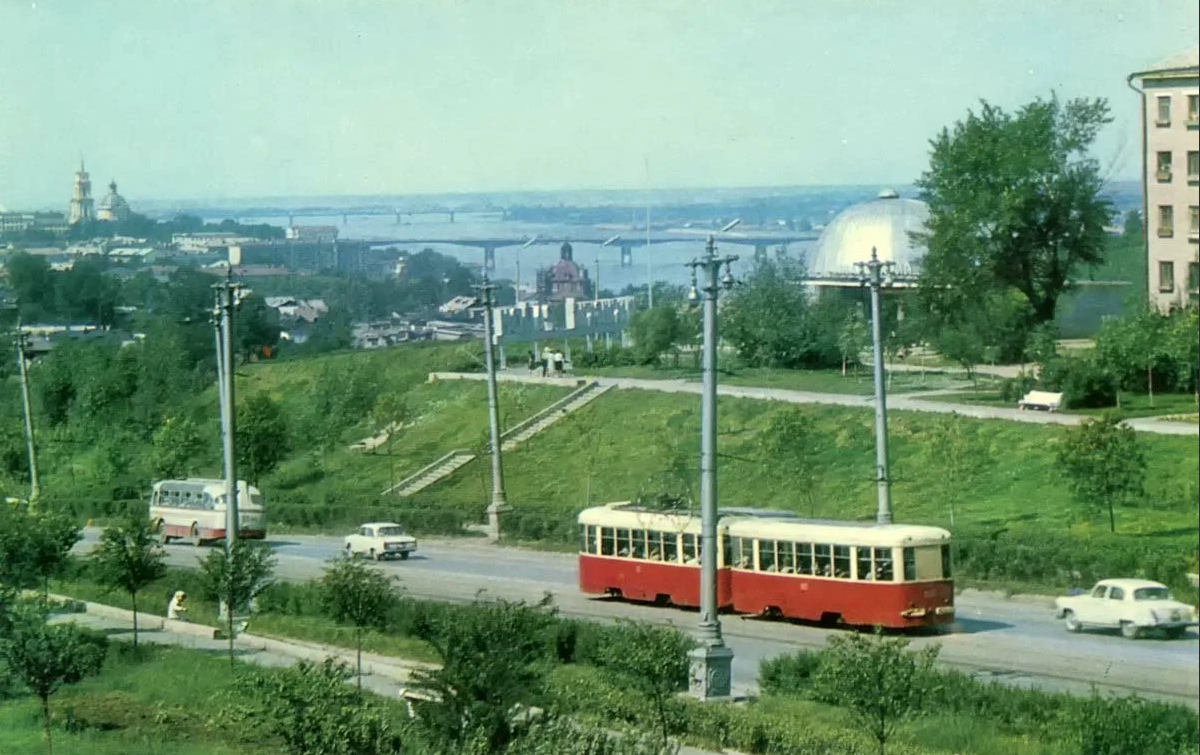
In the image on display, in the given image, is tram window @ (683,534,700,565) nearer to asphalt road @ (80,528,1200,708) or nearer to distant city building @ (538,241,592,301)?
asphalt road @ (80,528,1200,708)

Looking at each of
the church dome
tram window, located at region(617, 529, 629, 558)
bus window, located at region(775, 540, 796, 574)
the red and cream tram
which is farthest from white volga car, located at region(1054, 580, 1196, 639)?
tram window, located at region(617, 529, 629, 558)

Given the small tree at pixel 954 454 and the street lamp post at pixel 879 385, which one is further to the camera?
the small tree at pixel 954 454

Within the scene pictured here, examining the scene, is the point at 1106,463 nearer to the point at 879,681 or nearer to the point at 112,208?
the point at 879,681

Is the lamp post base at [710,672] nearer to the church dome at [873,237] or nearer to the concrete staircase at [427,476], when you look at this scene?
the church dome at [873,237]

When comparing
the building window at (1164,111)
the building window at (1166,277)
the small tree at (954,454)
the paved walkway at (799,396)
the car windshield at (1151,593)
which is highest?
the building window at (1164,111)

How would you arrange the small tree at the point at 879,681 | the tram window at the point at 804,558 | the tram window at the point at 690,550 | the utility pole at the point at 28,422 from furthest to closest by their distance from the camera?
1. the utility pole at the point at 28,422
2. the tram window at the point at 690,550
3. the tram window at the point at 804,558
4. the small tree at the point at 879,681

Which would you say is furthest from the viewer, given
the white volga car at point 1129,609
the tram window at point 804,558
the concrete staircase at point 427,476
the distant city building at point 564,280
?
the concrete staircase at point 427,476

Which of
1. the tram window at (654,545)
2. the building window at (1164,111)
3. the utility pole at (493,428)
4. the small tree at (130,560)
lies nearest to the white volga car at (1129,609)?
the building window at (1164,111)
